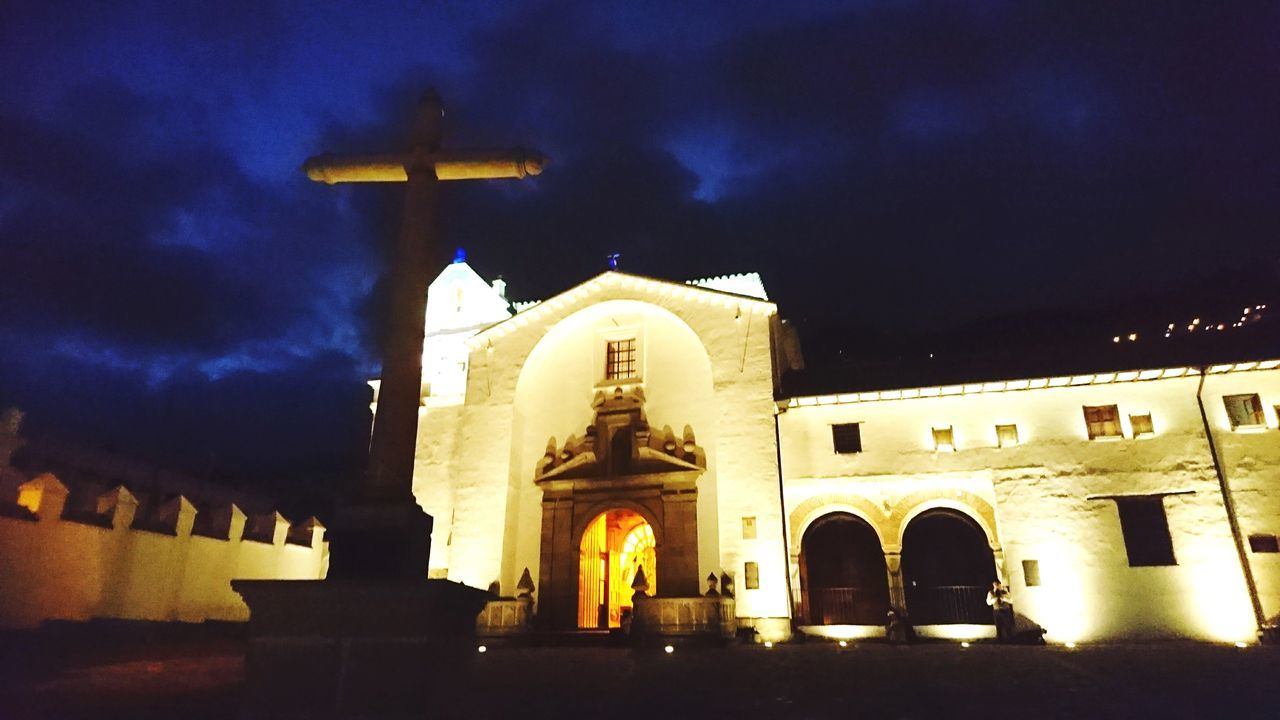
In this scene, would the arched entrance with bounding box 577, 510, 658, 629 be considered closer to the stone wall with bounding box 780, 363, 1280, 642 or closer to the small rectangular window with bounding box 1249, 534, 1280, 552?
the stone wall with bounding box 780, 363, 1280, 642

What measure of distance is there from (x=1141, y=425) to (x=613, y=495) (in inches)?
558

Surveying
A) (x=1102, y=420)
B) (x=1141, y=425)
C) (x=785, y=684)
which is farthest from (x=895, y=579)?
(x=785, y=684)

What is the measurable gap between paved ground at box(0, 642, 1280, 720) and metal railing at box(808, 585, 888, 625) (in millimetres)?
7901

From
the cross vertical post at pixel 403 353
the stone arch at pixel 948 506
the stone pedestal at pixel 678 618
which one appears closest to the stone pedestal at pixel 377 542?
the cross vertical post at pixel 403 353

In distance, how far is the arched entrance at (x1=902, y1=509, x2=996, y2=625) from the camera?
22.0m

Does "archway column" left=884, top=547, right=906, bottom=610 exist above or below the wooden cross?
below

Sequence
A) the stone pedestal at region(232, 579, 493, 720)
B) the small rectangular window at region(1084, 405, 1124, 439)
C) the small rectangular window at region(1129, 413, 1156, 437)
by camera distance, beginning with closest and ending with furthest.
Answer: the stone pedestal at region(232, 579, 493, 720) → the small rectangular window at region(1129, 413, 1156, 437) → the small rectangular window at region(1084, 405, 1124, 439)

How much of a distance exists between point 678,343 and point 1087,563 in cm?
1230

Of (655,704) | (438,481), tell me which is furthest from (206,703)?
(438,481)

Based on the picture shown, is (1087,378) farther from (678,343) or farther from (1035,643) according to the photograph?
(678,343)

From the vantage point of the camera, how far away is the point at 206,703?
25.0 feet

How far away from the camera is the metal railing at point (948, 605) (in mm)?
20969

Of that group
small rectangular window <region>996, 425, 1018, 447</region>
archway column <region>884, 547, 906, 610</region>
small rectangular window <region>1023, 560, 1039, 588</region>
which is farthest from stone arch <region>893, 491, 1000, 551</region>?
small rectangular window <region>996, 425, 1018, 447</region>

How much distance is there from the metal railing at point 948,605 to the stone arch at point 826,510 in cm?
349
